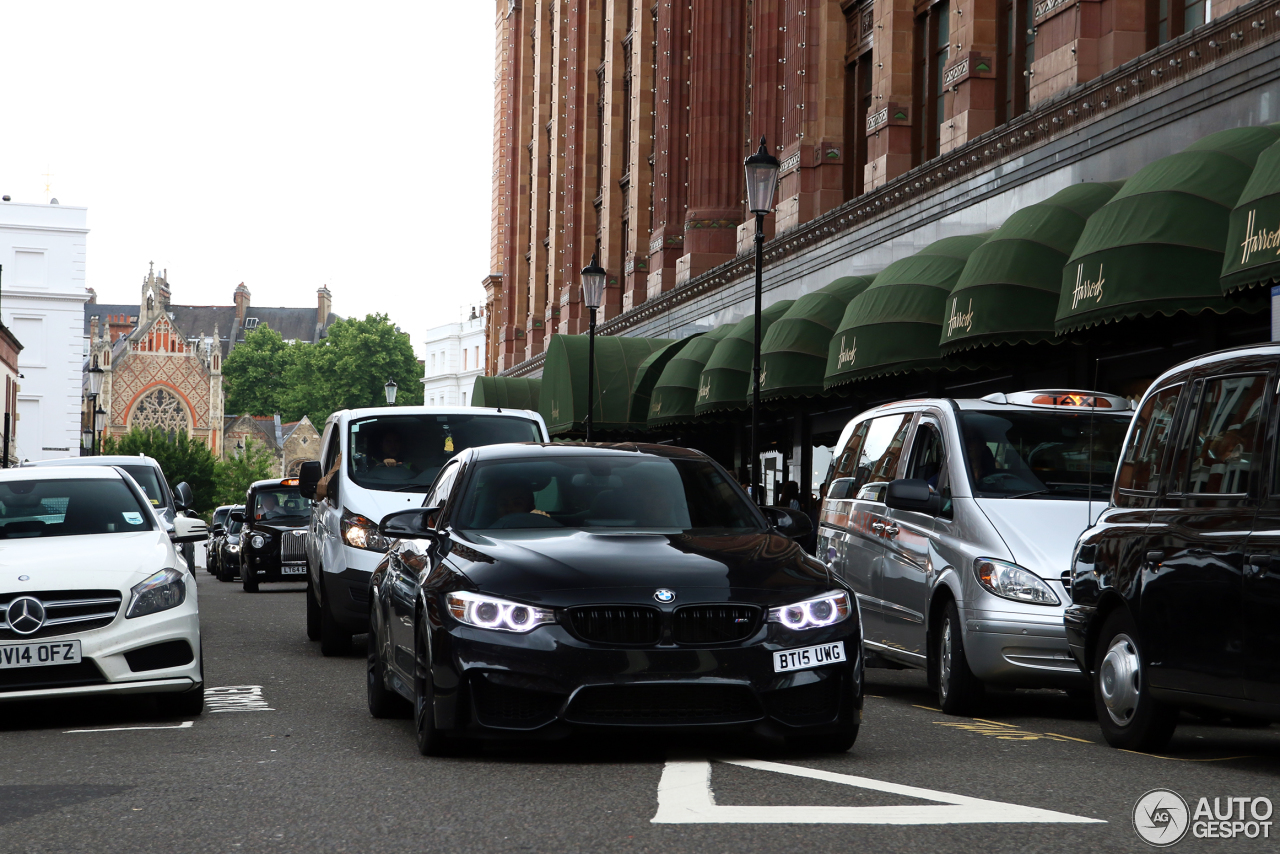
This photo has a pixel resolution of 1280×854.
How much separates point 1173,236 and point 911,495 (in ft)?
16.1

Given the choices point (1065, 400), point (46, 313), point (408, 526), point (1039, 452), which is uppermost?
point (46, 313)

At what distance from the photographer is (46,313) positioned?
98000 millimetres

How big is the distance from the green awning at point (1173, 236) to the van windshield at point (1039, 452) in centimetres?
301

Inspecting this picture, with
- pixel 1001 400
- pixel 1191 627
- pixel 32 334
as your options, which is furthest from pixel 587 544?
pixel 32 334

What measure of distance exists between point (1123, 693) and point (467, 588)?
10.6 ft

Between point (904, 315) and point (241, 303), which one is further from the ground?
point (241, 303)

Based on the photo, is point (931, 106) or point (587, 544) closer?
point (587, 544)

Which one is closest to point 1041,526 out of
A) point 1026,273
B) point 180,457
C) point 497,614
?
point 497,614

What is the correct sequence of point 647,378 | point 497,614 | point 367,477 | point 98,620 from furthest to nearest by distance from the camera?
1. point 647,378
2. point 367,477
3. point 98,620
4. point 497,614

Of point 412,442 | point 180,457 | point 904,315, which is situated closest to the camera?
point 412,442

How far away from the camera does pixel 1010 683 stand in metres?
9.41

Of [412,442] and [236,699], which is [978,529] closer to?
[236,699]

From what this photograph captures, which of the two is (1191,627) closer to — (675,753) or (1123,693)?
(1123,693)

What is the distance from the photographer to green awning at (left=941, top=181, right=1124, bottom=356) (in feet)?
52.7
